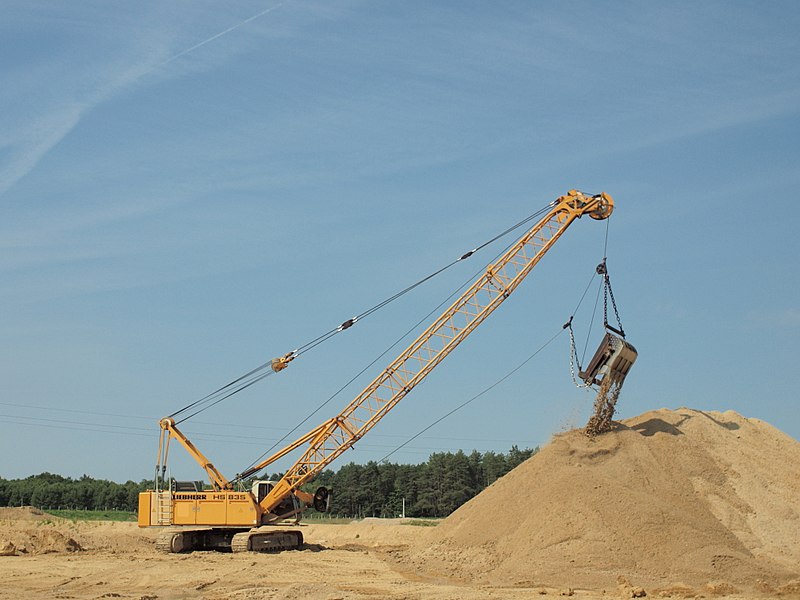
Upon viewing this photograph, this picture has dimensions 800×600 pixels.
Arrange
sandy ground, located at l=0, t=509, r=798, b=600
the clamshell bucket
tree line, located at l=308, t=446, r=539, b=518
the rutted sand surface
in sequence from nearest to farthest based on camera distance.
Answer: sandy ground, located at l=0, t=509, r=798, b=600 < the rutted sand surface < the clamshell bucket < tree line, located at l=308, t=446, r=539, b=518

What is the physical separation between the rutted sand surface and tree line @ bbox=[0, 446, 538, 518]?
55417mm

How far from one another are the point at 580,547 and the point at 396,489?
7174 centimetres

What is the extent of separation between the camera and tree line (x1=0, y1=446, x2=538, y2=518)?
92375 millimetres

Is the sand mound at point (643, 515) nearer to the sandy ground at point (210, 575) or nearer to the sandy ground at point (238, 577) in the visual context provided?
the sandy ground at point (238, 577)

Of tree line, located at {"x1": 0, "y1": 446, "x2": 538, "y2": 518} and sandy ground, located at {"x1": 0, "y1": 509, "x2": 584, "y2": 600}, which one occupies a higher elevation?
tree line, located at {"x1": 0, "y1": 446, "x2": 538, "y2": 518}

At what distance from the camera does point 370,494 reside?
319 feet

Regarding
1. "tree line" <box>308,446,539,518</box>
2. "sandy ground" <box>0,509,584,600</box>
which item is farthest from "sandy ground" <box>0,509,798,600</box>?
"tree line" <box>308,446,539,518</box>

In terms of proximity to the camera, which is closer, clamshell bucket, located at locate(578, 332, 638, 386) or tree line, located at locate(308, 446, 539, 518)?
clamshell bucket, located at locate(578, 332, 638, 386)

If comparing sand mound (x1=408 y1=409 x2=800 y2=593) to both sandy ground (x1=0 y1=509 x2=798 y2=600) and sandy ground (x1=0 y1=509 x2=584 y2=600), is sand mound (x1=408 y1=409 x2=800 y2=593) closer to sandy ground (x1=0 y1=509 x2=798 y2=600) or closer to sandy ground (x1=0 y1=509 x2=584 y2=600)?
sandy ground (x1=0 y1=509 x2=798 y2=600)

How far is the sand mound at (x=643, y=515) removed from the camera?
26.1 m

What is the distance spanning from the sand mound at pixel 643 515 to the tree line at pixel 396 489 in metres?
55.3

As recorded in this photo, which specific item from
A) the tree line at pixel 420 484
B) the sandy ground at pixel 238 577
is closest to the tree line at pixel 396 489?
the tree line at pixel 420 484

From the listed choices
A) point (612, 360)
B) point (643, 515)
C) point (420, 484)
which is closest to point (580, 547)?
point (643, 515)

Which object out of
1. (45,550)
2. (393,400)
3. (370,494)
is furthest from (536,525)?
(370,494)
